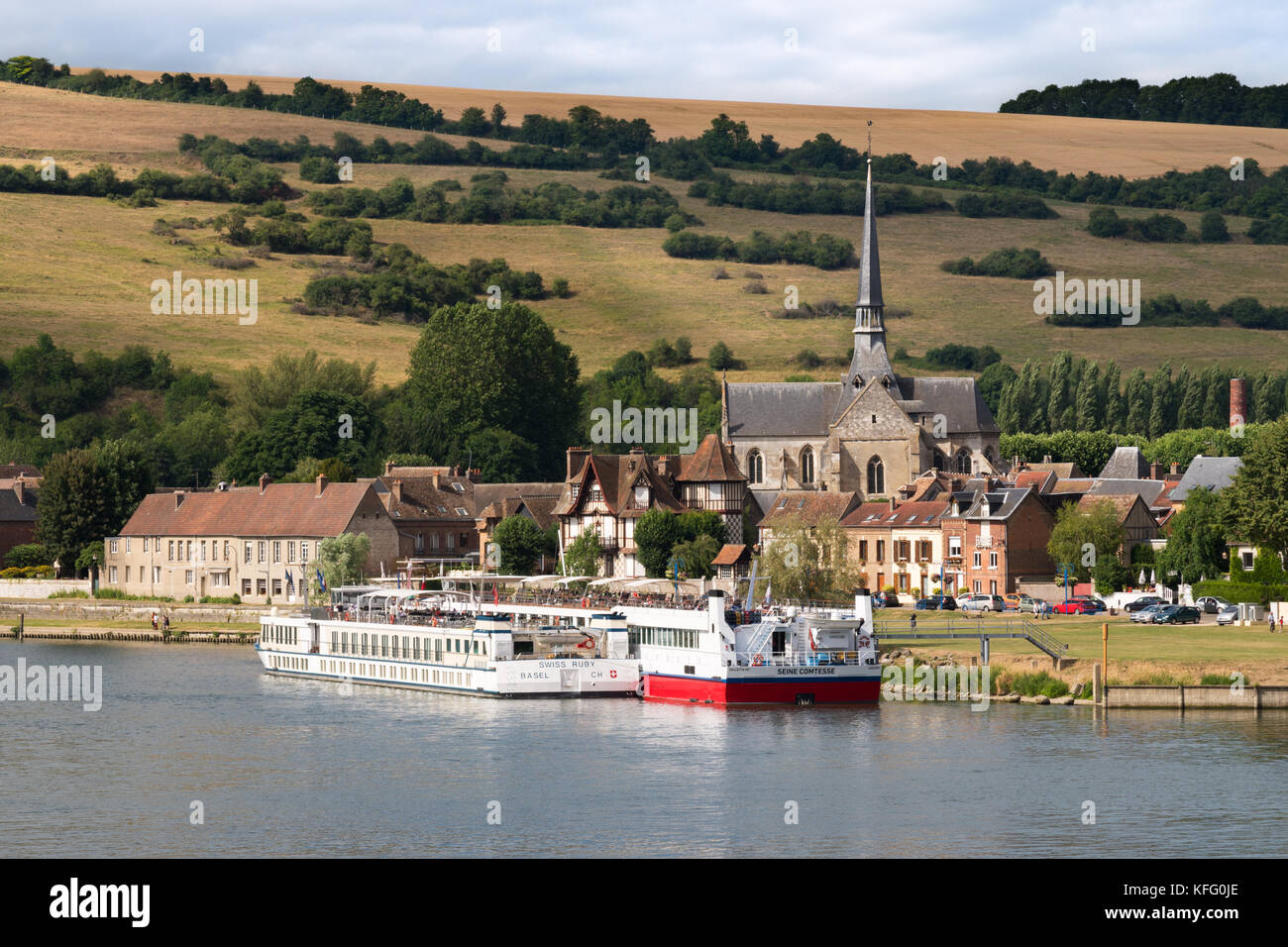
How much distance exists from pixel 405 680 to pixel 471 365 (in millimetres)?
95943

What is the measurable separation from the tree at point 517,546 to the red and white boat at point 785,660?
4030 cm

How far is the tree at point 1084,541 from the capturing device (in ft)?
317

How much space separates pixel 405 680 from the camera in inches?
3265

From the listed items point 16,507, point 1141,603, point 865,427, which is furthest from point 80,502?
point 1141,603

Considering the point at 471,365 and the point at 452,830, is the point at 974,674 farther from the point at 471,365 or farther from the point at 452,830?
the point at 471,365

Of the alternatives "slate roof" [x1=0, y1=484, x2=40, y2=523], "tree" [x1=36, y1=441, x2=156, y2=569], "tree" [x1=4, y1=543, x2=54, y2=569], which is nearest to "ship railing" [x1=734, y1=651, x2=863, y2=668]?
"tree" [x1=36, y1=441, x2=156, y2=569]

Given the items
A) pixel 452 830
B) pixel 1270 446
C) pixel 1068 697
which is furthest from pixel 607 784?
pixel 1270 446

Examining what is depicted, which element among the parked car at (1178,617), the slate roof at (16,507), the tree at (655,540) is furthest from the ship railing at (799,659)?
the slate roof at (16,507)

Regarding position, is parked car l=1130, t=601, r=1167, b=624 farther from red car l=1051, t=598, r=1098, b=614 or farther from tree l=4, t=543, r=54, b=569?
tree l=4, t=543, r=54, b=569

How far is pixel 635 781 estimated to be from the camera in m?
53.1

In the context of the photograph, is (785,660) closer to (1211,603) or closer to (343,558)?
(1211,603)

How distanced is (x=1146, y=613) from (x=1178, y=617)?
4.80ft

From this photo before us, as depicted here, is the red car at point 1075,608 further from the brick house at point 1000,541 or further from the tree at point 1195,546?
the brick house at point 1000,541

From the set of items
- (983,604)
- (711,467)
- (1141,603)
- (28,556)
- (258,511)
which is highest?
(711,467)
